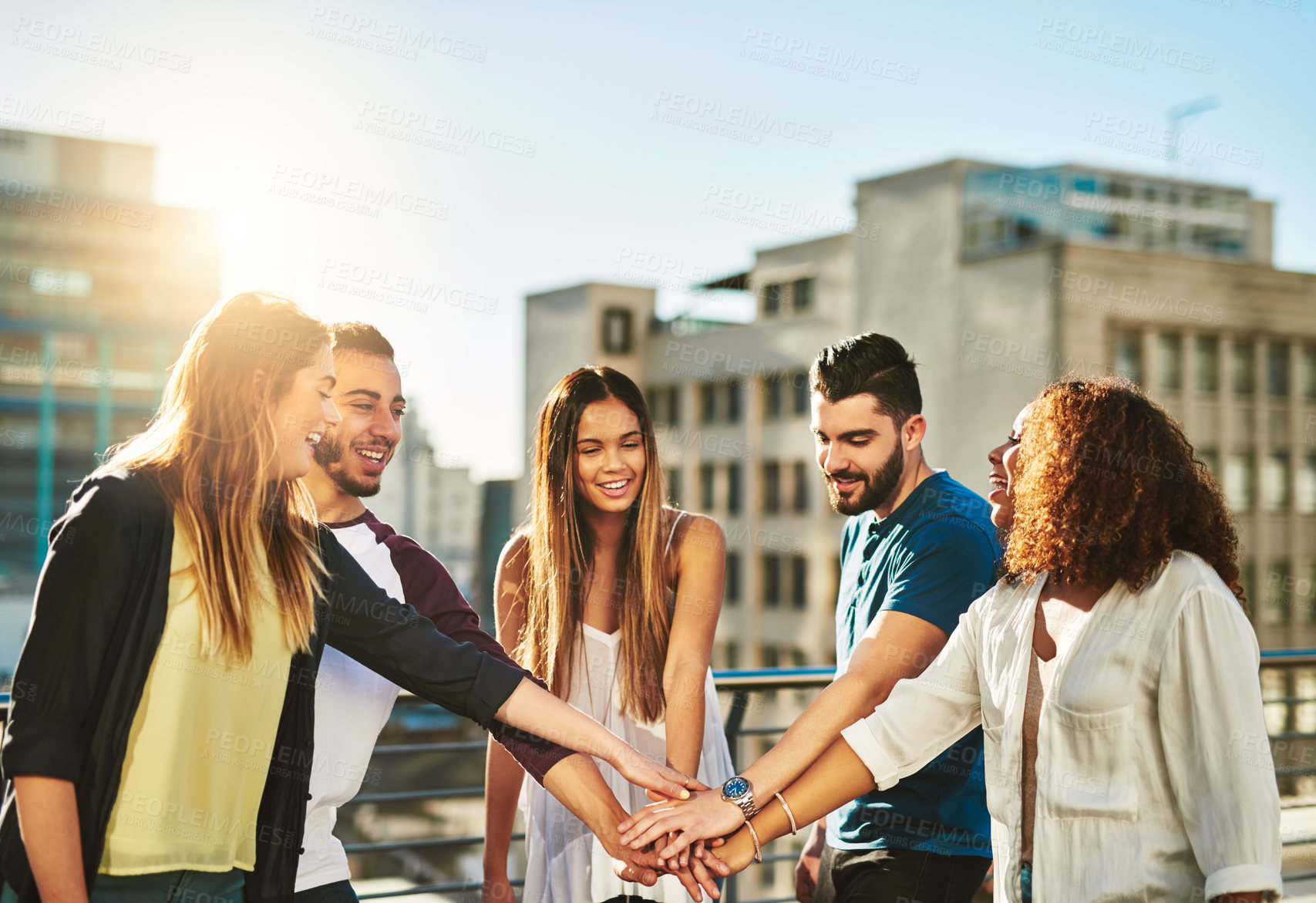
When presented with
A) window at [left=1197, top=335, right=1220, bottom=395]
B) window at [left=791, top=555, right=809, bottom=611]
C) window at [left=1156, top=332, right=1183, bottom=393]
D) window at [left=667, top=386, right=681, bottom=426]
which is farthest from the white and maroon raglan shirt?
window at [left=667, top=386, right=681, bottom=426]

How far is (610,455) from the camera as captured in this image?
2990mm

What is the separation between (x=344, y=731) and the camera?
2.57m

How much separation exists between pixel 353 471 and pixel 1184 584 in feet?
5.64

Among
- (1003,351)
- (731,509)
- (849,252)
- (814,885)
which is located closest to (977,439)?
(1003,351)

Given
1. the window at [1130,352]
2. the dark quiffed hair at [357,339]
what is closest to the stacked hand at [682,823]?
the dark quiffed hair at [357,339]

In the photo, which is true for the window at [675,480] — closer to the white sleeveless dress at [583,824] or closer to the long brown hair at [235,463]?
the white sleeveless dress at [583,824]

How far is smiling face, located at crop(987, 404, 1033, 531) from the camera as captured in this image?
2.56m

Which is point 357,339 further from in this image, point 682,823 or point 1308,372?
point 1308,372

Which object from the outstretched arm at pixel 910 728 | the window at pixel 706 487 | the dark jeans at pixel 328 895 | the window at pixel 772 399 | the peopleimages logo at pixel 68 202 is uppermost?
the peopleimages logo at pixel 68 202

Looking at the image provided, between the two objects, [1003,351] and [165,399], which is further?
[1003,351]

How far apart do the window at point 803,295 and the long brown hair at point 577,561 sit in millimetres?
44249

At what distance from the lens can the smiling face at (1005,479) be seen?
256cm

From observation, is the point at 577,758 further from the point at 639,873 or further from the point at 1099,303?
the point at 1099,303

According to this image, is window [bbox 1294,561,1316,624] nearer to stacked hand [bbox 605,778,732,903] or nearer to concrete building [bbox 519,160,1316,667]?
concrete building [bbox 519,160,1316,667]
